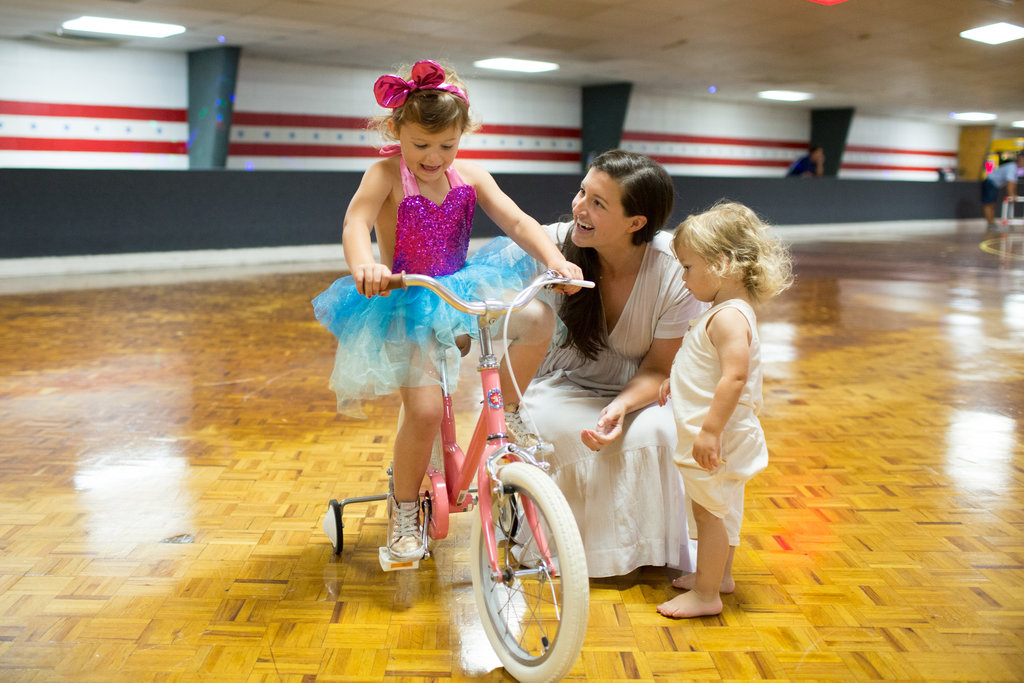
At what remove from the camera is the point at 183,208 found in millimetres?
9789

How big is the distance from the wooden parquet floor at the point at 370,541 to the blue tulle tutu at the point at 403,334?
53 cm

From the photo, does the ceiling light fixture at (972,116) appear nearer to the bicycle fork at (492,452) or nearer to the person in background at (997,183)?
the person in background at (997,183)

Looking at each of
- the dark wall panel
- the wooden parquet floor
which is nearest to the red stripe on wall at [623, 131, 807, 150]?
the dark wall panel

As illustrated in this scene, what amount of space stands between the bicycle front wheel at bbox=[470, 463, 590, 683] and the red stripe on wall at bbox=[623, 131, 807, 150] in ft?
49.3

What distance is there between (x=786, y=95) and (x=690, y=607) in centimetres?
1622

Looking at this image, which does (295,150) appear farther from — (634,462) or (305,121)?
(634,462)

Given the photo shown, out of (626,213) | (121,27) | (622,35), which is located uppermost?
(622,35)

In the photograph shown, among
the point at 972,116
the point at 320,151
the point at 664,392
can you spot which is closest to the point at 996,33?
the point at 320,151

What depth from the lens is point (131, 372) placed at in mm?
4262

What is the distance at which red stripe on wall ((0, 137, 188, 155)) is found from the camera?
10.2 meters

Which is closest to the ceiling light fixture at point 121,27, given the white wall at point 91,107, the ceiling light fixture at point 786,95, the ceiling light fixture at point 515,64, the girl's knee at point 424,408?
the white wall at point 91,107

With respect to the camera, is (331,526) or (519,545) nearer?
(519,545)

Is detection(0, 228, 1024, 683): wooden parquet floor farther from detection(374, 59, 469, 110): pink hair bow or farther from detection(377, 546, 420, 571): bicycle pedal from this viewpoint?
detection(374, 59, 469, 110): pink hair bow

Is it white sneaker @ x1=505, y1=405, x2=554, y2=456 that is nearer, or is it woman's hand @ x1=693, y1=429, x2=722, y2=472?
woman's hand @ x1=693, y1=429, x2=722, y2=472
